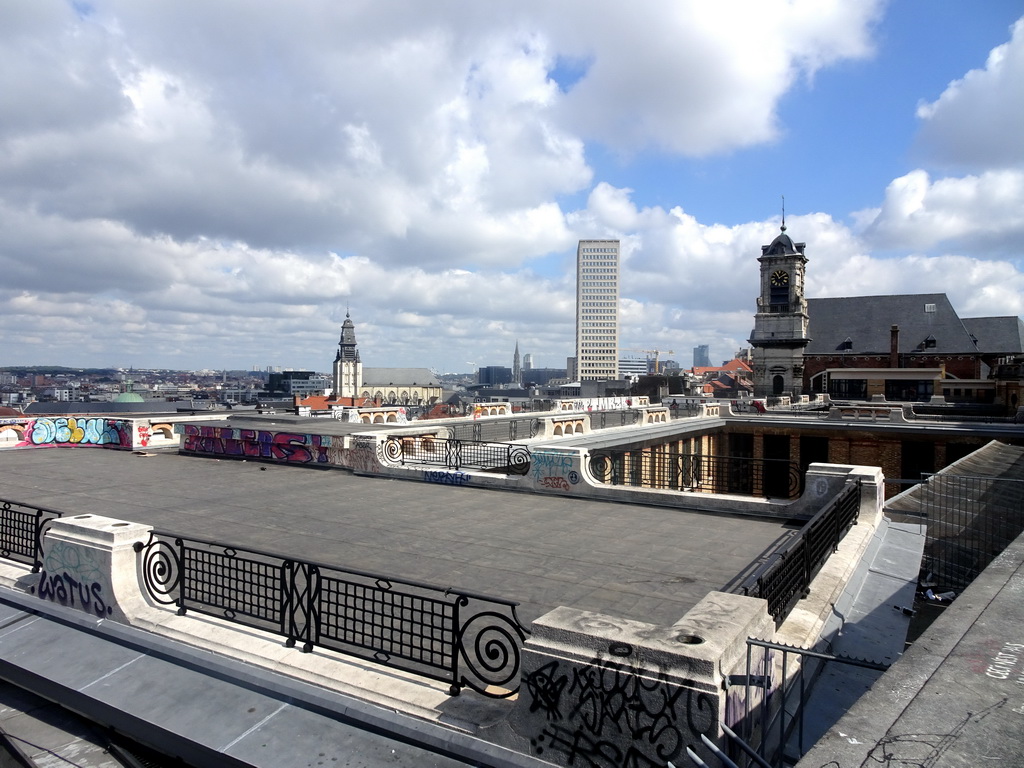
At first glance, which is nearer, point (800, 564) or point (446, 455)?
point (800, 564)

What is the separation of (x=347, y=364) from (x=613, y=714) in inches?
7613

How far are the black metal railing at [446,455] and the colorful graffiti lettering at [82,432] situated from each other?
539 inches

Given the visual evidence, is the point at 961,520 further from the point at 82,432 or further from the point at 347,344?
the point at 347,344

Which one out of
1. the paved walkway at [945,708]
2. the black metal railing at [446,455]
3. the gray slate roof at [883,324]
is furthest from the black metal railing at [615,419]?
the gray slate roof at [883,324]

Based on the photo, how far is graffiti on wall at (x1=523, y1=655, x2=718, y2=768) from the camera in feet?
11.7

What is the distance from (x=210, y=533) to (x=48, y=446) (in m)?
19.7

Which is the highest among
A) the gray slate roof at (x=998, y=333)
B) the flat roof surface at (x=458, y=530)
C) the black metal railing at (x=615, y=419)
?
the gray slate roof at (x=998, y=333)

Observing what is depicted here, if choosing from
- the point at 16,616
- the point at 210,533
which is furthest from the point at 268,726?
the point at 210,533

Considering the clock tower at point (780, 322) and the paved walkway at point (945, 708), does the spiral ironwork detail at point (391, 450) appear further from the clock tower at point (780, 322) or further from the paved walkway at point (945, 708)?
the clock tower at point (780, 322)

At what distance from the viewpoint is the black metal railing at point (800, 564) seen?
569 cm

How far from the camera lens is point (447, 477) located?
51.9 feet

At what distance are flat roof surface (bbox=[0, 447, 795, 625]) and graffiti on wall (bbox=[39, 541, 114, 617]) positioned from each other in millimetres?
2681

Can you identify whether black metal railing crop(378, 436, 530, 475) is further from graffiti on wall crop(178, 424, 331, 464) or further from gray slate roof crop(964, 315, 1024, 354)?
gray slate roof crop(964, 315, 1024, 354)

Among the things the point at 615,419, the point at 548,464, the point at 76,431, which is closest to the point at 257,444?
the point at 76,431
